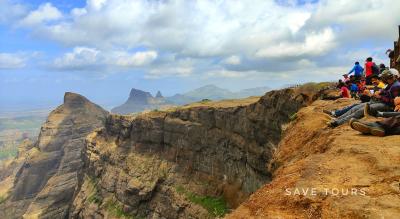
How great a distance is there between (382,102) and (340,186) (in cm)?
868

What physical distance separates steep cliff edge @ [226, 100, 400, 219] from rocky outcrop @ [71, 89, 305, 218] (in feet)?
116

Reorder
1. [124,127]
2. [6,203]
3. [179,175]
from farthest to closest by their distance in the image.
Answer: [6,203] → [124,127] → [179,175]

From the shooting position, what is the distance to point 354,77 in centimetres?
3281

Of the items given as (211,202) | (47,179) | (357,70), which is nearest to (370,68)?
(357,70)

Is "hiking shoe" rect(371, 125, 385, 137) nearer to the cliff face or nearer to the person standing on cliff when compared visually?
the person standing on cliff

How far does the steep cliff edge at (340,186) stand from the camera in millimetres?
8695

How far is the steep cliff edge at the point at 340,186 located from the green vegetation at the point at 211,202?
2517 inches

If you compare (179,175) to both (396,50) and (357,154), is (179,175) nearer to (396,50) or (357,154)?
(396,50)

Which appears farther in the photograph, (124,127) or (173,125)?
(124,127)

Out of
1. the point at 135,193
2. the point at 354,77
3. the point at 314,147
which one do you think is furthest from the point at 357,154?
the point at 135,193

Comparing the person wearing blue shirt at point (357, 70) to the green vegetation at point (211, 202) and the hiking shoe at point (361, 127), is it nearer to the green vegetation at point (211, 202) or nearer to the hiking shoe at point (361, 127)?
the hiking shoe at point (361, 127)

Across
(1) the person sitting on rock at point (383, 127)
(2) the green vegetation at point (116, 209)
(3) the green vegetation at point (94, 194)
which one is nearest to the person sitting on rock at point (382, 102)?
(1) the person sitting on rock at point (383, 127)

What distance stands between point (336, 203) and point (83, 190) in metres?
118

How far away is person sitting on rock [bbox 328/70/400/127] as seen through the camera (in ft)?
53.5
